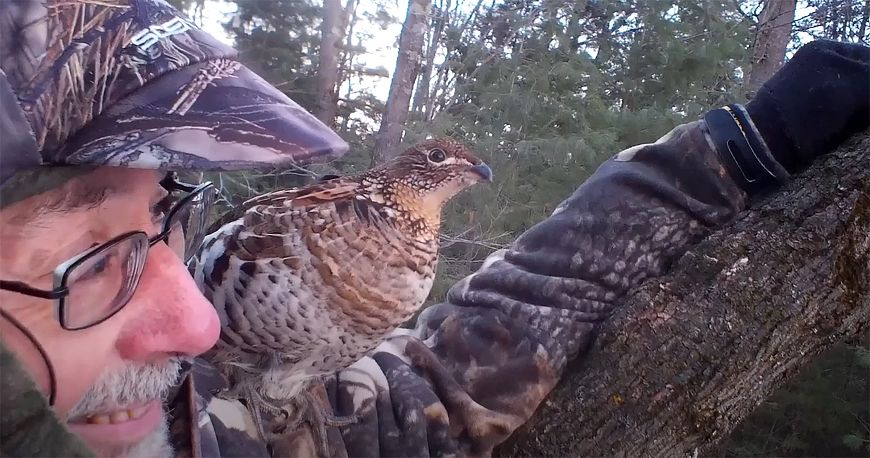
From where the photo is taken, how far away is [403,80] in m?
6.41

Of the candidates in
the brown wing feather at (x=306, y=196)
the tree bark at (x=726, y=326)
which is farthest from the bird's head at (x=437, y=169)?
the tree bark at (x=726, y=326)

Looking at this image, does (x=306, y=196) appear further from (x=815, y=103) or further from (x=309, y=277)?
(x=815, y=103)

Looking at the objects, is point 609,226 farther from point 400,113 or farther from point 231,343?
point 400,113

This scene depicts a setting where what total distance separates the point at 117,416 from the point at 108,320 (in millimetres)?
210

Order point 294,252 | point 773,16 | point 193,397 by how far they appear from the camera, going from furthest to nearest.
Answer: point 773,16
point 294,252
point 193,397

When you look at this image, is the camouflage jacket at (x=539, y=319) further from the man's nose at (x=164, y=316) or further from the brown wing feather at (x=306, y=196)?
the man's nose at (x=164, y=316)

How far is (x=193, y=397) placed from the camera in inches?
60.8

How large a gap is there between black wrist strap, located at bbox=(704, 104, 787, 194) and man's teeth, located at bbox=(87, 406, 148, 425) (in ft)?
5.64

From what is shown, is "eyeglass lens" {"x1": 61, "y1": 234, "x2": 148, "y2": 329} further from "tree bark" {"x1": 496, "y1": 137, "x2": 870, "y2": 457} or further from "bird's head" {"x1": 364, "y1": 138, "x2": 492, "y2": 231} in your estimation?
"tree bark" {"x1": 496, "y1": 137, "x2": 870, "y2": 457}

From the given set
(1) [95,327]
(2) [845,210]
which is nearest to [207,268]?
(1) [95,327]

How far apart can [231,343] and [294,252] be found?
0.32 meters

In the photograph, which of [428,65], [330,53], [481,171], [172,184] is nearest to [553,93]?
[428,65]

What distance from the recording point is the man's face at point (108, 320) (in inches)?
40.3

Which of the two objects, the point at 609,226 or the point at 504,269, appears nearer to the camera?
the point at 609,226
